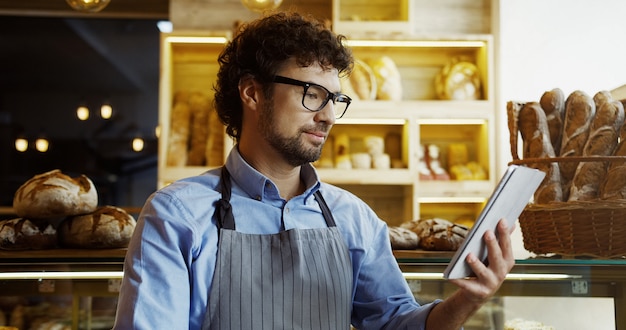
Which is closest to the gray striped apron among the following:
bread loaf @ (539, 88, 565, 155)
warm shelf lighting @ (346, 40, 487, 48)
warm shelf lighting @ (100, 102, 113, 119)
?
bread loaf @ (539, 88, 565, 155)

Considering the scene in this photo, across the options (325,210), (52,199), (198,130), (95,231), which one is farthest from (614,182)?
(198,130)

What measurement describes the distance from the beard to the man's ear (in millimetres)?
56

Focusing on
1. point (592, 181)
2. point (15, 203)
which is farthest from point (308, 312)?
point (15, 203)

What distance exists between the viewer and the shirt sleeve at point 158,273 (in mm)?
1273

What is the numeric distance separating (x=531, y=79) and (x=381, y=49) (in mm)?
981

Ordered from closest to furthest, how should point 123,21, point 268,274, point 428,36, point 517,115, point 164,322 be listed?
point 164,322, point 268,274, point 517,115, point 428,36, point 123,21

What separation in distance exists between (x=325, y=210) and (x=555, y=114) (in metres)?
0.78

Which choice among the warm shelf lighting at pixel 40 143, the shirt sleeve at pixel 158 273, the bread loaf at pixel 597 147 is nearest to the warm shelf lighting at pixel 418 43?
the bread loaf at pixel 597 147

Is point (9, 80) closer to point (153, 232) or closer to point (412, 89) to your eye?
point (412, 89)

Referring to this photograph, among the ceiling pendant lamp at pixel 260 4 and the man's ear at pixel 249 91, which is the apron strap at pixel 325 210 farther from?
the ceiling pendant lamp at pixel 260 4

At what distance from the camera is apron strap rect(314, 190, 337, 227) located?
5.03 feet

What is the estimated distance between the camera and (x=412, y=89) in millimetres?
4438

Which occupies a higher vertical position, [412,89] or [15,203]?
[412,89]

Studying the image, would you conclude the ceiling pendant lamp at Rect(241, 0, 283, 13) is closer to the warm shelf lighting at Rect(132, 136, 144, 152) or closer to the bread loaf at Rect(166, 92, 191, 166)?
the bread loaf at Rect(166, 92, 191, 166)
